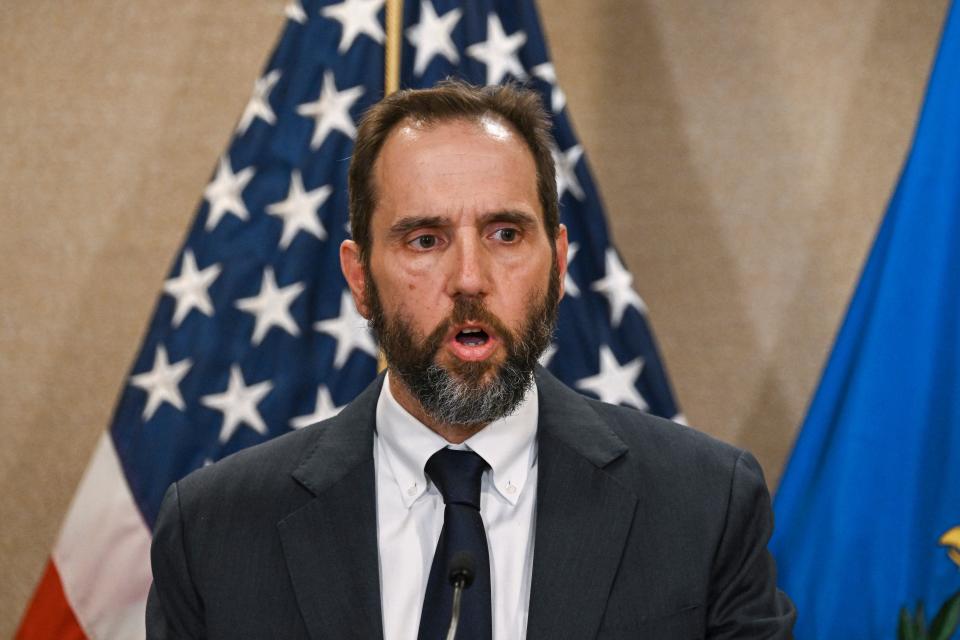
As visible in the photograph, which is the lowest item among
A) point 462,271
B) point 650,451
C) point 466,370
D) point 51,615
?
point 51,615

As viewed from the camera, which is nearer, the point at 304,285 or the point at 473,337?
the point at 473,337

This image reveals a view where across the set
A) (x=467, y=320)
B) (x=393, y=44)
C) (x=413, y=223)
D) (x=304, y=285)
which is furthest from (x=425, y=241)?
(x=393, y=44)

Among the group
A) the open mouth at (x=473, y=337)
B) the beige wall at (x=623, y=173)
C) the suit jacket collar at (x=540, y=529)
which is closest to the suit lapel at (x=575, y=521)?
the suit jacket collar at (x=540, y=529)

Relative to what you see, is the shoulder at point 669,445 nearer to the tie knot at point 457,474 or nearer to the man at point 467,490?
the man at point 467,490

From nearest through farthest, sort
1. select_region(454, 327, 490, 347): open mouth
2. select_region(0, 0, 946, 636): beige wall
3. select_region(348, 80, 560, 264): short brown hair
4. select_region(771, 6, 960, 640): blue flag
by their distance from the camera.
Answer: select_region(454, 327, 490, 347): open mouth < select_region(348, 80, 560, 264): short brown hair < select_region(771, 6, 960, 640): blue flag < select_region(0, 0, 946, 636): beige wall

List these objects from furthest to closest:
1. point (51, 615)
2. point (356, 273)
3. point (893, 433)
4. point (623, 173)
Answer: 1. point (623, 173)
2. point (51, 615)
3. point (893, 433)
4. point (356, 273)

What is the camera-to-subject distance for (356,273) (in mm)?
1891

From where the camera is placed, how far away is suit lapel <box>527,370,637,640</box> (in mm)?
1586

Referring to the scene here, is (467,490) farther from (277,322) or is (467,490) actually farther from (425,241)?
(277,322)

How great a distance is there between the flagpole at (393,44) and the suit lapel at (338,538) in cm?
119

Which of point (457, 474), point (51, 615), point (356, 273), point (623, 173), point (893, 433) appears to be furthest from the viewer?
point (623, 173)

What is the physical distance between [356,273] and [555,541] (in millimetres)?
585

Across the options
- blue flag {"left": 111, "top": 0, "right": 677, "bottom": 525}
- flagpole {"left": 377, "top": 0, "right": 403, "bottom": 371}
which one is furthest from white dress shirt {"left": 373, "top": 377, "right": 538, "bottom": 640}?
flagpole {"left": 377, "top": 0, "right": 403, "bottom": 371}

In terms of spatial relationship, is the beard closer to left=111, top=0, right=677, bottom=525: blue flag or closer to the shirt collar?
the shirt collar
